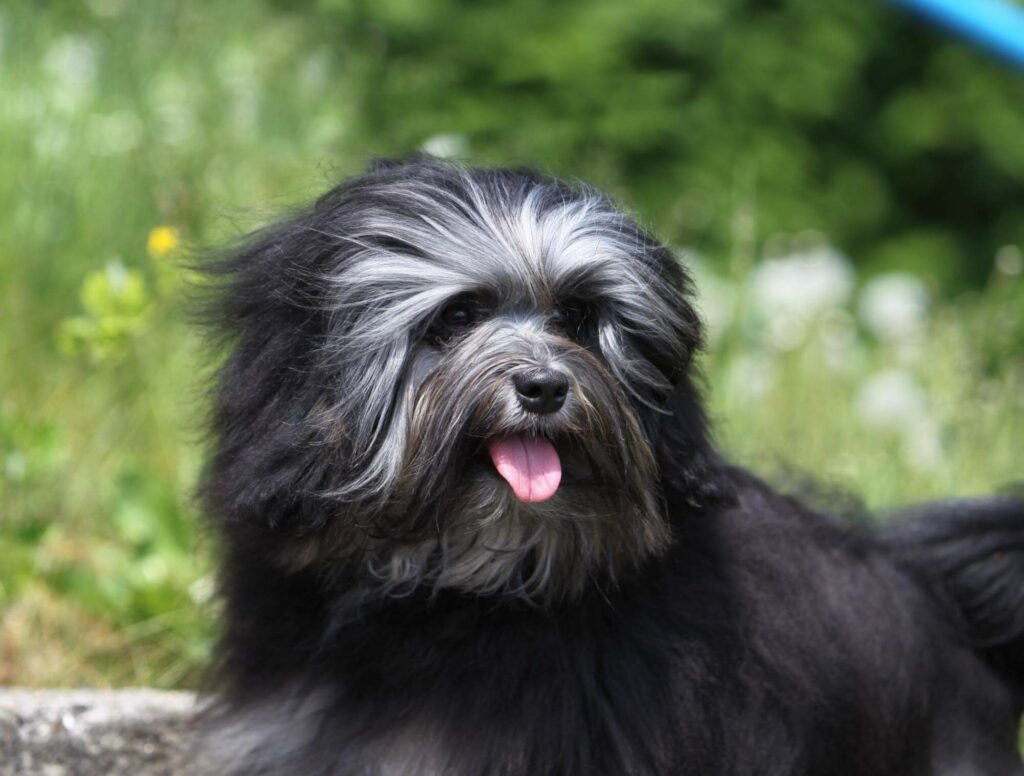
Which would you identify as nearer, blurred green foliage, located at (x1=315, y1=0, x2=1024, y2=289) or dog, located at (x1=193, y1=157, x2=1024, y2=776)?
dog, located at (x1=193, y1=157, x2=1024, y2=776)

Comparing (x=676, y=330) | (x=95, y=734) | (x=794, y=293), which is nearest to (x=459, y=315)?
(x=676, y=330)

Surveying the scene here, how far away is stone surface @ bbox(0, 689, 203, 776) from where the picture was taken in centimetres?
349

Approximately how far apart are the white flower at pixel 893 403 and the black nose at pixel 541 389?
360 centimetres

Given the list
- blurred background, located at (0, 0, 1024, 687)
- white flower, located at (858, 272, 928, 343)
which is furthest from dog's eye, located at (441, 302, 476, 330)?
white flower, located at (858, 272, 928, 343)

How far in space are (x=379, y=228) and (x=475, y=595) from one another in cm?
71

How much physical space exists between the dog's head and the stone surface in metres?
0.86

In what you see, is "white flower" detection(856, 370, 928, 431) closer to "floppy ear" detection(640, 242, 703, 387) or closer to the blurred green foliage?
the blurred green foliage

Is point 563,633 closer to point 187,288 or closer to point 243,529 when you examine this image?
point 243,529

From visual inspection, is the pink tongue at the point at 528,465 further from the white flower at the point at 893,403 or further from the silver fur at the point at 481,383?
the white flower at the point at 893,403

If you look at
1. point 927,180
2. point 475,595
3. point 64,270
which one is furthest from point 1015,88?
point 475,595

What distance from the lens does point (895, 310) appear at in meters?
7.01

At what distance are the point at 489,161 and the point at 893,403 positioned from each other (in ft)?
9.82

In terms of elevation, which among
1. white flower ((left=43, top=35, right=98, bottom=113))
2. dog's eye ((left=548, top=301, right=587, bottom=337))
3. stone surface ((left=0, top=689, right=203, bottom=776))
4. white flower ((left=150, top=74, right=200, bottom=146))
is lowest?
stone surface ((left=0, top=689, right=203, bottom=776))

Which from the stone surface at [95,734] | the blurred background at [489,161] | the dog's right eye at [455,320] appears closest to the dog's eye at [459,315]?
the dog's right eye at [455,320]
